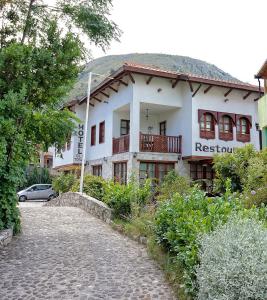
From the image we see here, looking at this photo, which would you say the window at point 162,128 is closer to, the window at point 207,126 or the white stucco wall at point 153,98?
the white stucco wall at point 153,98

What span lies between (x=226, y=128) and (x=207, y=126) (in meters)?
1.37

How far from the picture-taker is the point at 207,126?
64.6ft

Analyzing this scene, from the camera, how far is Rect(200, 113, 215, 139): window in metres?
19.3

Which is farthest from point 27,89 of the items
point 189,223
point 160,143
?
point 160,143

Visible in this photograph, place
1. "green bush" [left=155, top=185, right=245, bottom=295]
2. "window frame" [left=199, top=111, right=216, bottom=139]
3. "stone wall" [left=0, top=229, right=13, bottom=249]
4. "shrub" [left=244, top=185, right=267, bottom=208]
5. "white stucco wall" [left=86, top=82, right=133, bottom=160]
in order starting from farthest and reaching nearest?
1. "white stucco wall" [left=86, top=82, right=133, bottom=160]
2. "window frame" [left=199, top=111, right=216, bottom=139]
3. "shrub" [left=244, top=185, right=267, bottom=208]
4. "stone wall" [left=0, top=229, right=13, bottom=249]
5. "green bush" [left=155, top=185, right=245, bottom=295]

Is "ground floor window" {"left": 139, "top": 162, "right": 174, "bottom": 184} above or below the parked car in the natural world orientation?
above

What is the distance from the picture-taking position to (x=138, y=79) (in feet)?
61.1

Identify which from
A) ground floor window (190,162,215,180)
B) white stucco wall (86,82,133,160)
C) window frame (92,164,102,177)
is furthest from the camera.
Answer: window frame (92,164,102,177)

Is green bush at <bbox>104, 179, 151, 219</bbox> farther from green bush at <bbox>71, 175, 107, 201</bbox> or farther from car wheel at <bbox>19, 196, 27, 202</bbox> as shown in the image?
car wheel at <bbox>19, 196, 27, 202</bbox>

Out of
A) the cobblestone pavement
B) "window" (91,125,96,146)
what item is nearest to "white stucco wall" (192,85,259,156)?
"window" (91,125,96,146)

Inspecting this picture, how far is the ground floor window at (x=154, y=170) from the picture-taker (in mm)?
18609

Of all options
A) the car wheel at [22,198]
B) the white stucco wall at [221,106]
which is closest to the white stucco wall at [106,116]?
the white stucco wall at [221,106]

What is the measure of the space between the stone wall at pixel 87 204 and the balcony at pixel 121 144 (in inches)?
162

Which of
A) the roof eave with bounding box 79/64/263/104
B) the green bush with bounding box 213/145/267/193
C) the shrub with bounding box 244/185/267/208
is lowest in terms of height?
the shrub with bounding box 244/185/267/208
